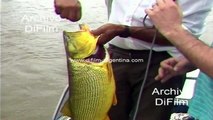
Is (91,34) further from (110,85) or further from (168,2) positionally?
(168,2)

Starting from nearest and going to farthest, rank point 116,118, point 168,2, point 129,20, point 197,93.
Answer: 1. point 168,2
2. point 197,93
3. point 129,20
4. point 116,118

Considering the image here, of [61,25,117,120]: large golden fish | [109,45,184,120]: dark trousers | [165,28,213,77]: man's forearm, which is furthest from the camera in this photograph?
[109,45,184,120]: dark trousers

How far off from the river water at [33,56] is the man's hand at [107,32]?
2.00 meters

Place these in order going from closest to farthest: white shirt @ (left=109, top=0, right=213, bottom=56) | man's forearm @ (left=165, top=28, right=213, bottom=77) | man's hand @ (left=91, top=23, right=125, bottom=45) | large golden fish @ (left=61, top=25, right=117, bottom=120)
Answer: man's forearm @ (left=165, top=28, right=213, bottom=77) → large golden fish @ (left=61, top=25, right=117, bottom=120) → man's hand @ (left=91, top=23, right=125, bottom=45) → white shirt @ (left=109, top=0, right=213, bottom=56)

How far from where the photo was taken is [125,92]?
2500 millimetres

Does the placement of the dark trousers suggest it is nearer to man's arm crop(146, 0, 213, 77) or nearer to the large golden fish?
the large golden fish

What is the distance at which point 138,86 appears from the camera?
243 cm

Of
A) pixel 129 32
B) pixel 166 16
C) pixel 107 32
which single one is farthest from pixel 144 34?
pixel 166 16

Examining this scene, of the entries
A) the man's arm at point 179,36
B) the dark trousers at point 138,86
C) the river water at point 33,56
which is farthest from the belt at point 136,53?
the river water at point 33,56

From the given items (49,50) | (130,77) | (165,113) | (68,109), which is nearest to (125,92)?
(130,77)

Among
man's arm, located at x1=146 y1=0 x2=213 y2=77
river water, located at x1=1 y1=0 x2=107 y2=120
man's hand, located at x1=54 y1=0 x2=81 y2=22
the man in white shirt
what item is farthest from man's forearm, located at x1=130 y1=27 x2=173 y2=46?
river water, located at x1=1 y1=0 x2=107 y2=120

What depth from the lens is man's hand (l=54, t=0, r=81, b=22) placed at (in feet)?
6.44

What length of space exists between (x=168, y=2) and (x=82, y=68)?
17.4 inches

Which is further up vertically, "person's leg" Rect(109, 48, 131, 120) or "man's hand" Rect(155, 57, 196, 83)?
"man's hand" Rect(155, 57, 196, 83)
